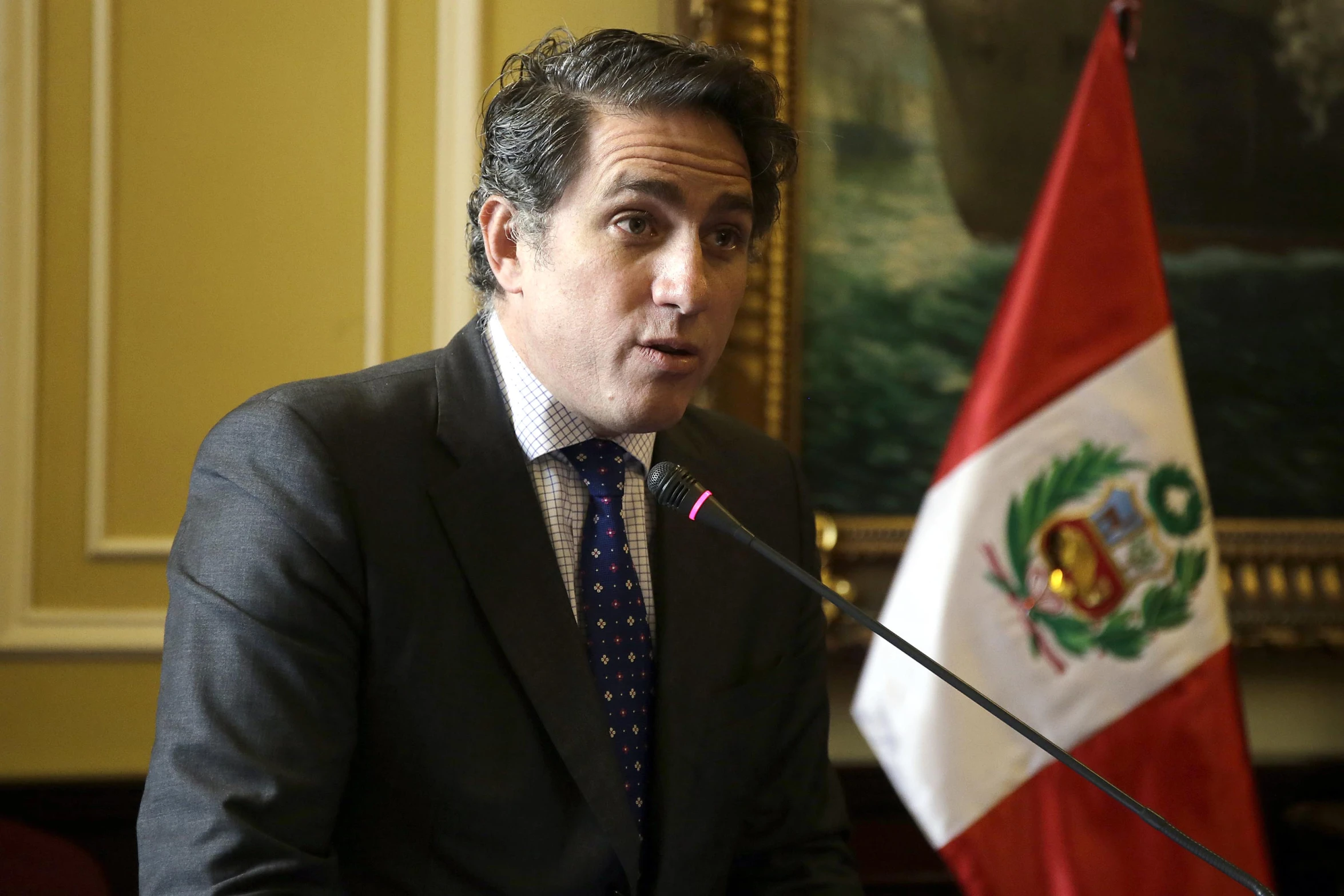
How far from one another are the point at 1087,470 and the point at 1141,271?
0.36 meters

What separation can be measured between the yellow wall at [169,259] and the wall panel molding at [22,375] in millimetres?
17

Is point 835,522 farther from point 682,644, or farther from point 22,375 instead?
point 22,375

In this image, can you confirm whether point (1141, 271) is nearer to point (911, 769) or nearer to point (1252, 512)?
point (1252, 512)

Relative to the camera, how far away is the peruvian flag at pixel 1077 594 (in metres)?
1.89

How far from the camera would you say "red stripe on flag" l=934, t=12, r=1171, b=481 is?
2.00 meters

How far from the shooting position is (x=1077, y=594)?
6.43ft

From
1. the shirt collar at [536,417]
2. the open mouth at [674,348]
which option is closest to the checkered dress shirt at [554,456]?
the shirt collar at [536,417]

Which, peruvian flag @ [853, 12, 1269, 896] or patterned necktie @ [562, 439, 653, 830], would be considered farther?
peruvian flag @ [853, 12, 1269, 896]

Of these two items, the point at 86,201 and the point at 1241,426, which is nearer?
the point at 86,201

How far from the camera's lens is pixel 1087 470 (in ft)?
6.49

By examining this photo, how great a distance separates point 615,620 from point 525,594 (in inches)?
4.6

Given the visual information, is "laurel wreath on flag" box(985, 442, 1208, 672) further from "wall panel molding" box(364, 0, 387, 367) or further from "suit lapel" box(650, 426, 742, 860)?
"wall panel molding" box(364, 0, 387, 367)

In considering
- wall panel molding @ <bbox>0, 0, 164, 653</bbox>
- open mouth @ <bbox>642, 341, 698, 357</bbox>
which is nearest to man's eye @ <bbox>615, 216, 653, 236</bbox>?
open mouth @ <bbox>642, 341, 698, 357</bbox>

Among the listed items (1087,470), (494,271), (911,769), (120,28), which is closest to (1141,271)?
(1087,470)
